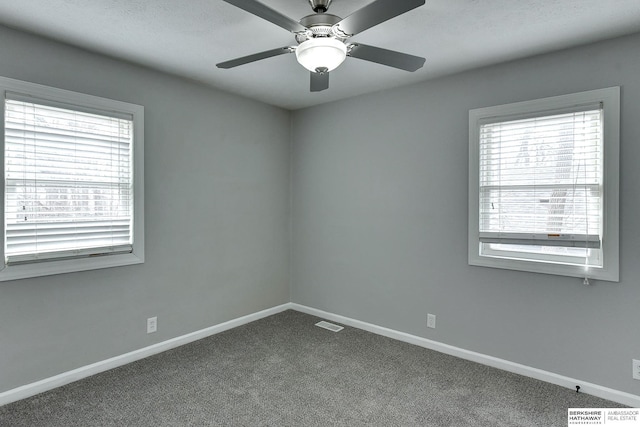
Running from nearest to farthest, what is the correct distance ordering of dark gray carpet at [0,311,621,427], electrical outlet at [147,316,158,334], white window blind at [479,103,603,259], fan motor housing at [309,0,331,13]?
fan motor housing at [309,0,331,13] → dark gray carpet at [0,311,621,427] → white window blind at [479,103,603,259] → electrical outlet at [147,316,158,334]

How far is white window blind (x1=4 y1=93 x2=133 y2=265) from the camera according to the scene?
91.7 inches

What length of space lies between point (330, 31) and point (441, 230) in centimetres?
203

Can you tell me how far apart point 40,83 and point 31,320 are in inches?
63.7

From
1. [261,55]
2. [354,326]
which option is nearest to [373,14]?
[261,55]

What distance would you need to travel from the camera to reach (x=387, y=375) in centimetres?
274

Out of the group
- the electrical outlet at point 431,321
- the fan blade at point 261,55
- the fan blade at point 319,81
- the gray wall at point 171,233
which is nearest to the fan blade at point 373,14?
the fan blade at point 261,55

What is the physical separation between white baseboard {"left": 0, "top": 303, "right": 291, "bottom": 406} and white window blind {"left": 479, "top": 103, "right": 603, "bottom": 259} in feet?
8.55

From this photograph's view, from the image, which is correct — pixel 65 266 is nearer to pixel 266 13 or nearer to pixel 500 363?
pixel 266 13

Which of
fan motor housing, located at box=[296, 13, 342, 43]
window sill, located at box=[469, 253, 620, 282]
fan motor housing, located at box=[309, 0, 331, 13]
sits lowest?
window sill, located at box=[469, 253, 620, 282]

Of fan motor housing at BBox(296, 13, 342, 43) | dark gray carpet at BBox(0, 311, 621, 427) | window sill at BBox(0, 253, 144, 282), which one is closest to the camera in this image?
fan motor housing at BBox(296, 13, 342, 43)

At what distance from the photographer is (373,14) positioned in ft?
5.10

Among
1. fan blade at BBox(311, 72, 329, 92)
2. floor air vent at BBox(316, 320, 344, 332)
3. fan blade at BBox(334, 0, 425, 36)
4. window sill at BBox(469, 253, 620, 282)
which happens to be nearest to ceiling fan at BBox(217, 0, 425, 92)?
fan blade at BBox(334, 0, 425, 36)

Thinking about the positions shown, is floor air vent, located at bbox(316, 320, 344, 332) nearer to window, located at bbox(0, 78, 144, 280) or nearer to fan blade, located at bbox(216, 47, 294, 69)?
window, located at bbox(0, 78, 144, 280)

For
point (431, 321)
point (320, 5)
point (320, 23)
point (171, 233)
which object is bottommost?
point (431, 321)
